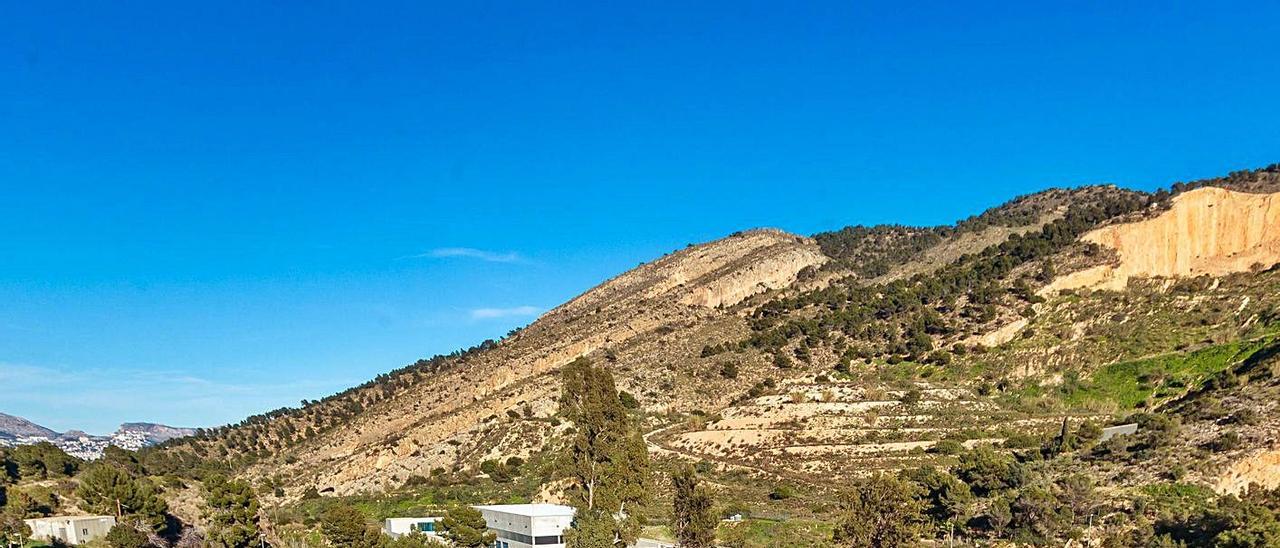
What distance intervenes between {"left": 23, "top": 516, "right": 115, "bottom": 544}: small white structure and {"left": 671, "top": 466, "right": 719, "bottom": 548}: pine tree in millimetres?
26204

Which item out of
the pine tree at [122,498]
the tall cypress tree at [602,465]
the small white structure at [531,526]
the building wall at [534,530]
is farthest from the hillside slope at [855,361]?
the pine tree at [122,498]

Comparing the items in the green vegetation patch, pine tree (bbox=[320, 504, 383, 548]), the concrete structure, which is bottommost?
pine tree (bbox=[320, 504, 383, 548])

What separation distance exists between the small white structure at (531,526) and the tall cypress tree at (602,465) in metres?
1.18

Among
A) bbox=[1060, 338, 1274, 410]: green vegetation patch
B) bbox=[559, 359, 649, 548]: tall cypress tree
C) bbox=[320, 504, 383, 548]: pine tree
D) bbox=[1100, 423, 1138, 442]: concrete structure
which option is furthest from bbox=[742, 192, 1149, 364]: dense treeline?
bbox=[320, 504, 383, 548]: pine tree

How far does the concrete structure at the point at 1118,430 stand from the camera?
1776 inches

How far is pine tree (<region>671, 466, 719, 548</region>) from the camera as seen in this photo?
120 feet

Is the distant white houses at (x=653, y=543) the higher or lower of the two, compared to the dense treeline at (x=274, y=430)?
lower

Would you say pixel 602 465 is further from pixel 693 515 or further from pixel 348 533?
pixel 348 533

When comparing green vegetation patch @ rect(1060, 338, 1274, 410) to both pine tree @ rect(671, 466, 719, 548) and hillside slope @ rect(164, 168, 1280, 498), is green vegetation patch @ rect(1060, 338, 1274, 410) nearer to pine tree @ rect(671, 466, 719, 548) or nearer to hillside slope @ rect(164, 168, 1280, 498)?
hillside slope @ rect(164, 168, 1280, 498)

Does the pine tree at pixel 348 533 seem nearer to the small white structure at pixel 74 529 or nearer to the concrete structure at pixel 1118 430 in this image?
the small white structure at pixel 74 529

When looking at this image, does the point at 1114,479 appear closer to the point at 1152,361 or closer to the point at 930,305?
the point at 1152,361

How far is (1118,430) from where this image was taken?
46500 mm

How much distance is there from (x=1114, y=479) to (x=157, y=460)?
226 feet

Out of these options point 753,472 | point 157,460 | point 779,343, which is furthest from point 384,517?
point 779,343
